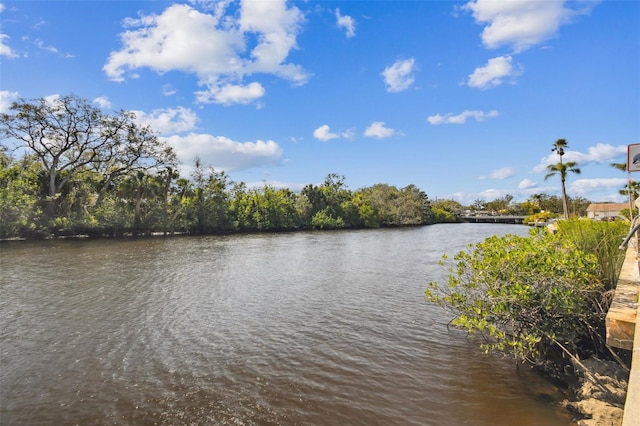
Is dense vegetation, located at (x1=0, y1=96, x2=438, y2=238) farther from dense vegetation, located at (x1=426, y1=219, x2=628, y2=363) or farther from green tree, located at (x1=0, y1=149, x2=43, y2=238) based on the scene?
dense vegetation, located at (x1=426, y1=219, x2=628, y2=363)

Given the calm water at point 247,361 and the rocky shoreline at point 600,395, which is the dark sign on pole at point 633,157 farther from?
the calm water at point 247,361

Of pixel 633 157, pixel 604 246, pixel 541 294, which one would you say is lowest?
pixel 541 294

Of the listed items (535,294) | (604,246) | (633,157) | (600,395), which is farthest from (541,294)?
(633,157)

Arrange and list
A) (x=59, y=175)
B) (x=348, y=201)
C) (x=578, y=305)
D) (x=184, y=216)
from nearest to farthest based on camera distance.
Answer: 1. (x=578, y=305)
2. (x=59, y=175)
3. (x=184, y=216)
4. (x=348, y=201)

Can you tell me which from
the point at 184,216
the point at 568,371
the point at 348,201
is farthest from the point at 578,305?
the point at 348,201

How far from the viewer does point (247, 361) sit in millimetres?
7125

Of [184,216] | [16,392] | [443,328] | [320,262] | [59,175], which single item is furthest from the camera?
[184,216]

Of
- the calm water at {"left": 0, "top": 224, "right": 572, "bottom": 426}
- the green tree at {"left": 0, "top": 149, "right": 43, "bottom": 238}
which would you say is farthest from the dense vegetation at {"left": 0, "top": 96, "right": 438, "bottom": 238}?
the calm water at {"left": 0, "top": 224, "right": 572, "bottom": 426}

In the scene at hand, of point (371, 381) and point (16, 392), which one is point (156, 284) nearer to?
point (16, 392)

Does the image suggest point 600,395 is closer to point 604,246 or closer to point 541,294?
point 541,294

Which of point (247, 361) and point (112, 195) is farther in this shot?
point (112, 195)

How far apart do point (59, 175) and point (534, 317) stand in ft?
155

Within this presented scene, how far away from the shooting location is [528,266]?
5.65m

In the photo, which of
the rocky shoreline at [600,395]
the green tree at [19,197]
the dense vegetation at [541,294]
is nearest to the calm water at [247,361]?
the rocky shoreline at [600,395]
